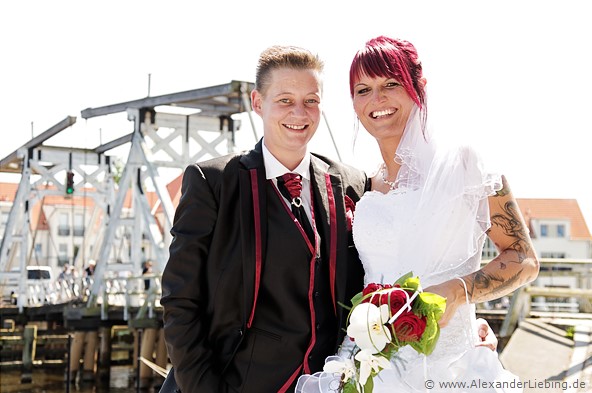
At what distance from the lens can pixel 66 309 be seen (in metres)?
22.8

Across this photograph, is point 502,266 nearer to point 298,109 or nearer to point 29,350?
point 298,109

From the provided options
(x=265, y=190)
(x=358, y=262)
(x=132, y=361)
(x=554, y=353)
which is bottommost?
(x=132, y=361)

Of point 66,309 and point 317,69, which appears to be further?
point 66,309

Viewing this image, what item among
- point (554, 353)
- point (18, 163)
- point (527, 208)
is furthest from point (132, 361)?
point (527, 208)

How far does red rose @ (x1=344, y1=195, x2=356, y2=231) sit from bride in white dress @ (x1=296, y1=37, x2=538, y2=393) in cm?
7

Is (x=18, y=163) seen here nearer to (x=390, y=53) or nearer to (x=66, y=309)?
(x=66, y=309)

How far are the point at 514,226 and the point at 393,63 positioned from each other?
77 cm

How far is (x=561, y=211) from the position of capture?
72750 millimetres

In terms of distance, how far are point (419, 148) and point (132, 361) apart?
21.2 metres

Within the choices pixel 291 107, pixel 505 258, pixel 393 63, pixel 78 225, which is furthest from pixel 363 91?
pixel 78 225

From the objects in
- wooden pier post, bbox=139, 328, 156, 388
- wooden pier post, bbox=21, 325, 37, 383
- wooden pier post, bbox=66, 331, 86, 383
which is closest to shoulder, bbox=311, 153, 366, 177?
wooden pier post, bbox=139, 328, 156, 388

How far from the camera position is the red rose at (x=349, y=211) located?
3486 mm

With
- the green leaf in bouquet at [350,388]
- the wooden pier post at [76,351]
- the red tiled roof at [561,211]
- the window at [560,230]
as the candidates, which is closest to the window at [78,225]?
the red tiled roof at [561,211]

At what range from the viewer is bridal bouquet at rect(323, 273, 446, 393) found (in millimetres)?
2582
